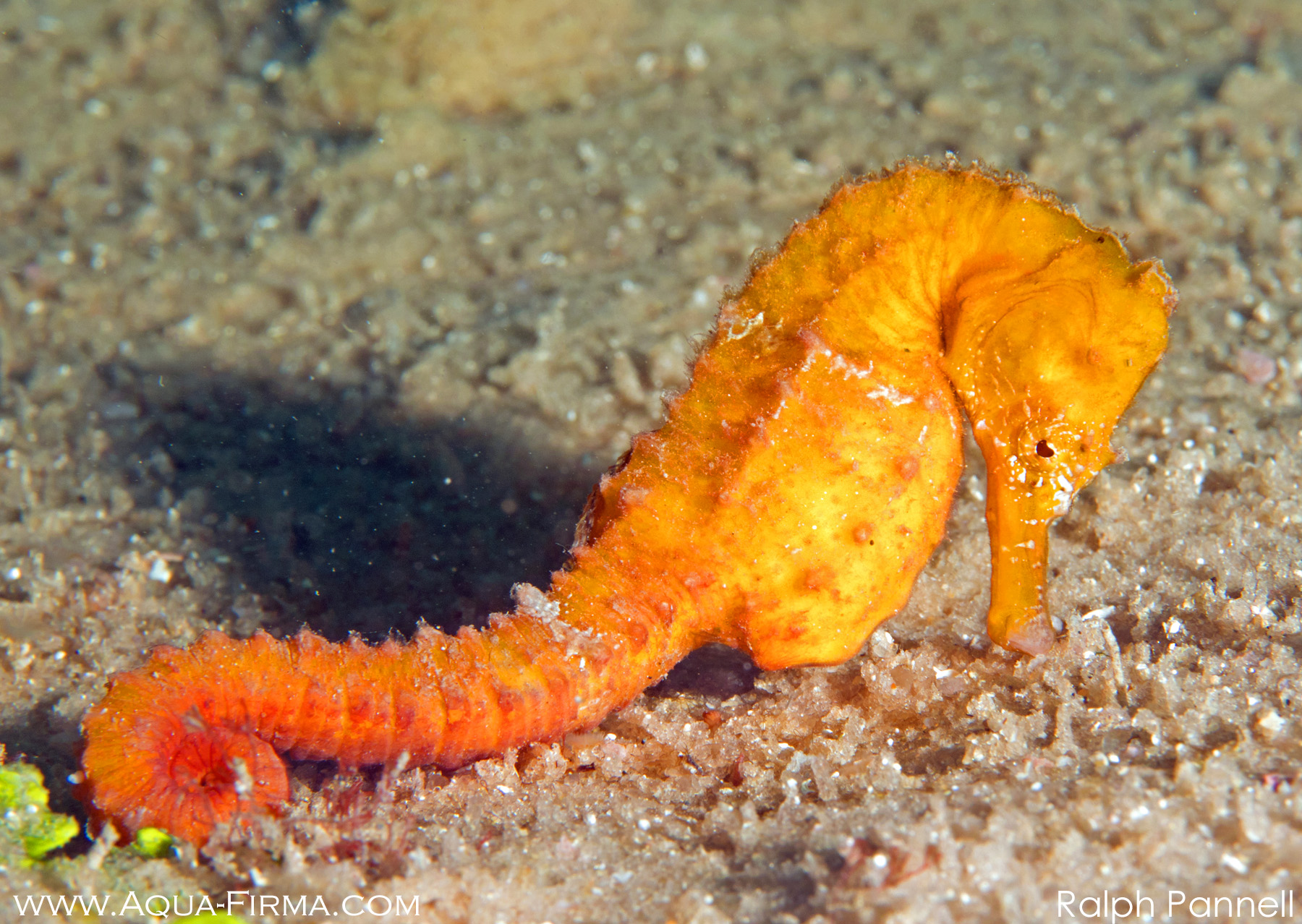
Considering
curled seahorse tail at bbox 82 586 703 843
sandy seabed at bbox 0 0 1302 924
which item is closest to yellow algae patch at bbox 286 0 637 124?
sandy seabed at bbox 0 0 1302 924

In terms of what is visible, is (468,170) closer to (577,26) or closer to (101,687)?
(577,26)

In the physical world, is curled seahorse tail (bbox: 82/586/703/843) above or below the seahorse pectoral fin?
below

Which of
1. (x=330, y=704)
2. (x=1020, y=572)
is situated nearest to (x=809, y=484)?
(x=1020, y=572)

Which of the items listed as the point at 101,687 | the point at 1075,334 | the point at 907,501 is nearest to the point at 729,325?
the point at 907,501

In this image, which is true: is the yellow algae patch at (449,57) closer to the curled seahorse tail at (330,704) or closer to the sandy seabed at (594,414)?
the sandy seabed at (594,414)

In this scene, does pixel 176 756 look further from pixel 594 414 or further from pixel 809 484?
pixel 594 414

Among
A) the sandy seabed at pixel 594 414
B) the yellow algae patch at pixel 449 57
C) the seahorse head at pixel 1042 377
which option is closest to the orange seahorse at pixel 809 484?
the seahorse head at pixel 1042 377

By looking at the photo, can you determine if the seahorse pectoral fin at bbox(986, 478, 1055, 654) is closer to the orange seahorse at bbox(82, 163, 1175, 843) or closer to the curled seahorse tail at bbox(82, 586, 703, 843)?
the orange seahorse at bbox(82, 163, 1175, 843)
